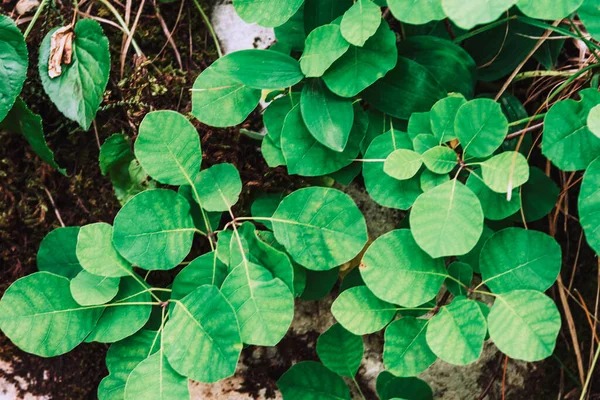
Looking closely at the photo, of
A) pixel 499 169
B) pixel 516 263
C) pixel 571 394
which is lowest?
pixel 571 394

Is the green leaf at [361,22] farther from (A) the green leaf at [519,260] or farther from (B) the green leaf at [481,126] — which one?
(A) the green leaf at [519,260]

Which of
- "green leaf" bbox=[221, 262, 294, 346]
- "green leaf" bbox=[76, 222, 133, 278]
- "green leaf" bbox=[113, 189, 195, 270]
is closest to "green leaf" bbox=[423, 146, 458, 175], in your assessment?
"green leaf" bbox=[221, 262, 294, 346]

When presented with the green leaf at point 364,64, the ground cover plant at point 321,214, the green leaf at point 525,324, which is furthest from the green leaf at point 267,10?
the green leaf at point 525,324

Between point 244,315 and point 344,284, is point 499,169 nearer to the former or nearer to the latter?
point 344,284

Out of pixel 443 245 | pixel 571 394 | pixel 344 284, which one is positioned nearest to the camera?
pixel 443 245

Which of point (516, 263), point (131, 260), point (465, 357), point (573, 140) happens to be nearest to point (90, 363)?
point (131, 260)

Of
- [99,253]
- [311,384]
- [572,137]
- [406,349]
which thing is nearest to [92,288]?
[99,253]

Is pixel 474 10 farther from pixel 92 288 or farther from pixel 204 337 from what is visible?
pixel 92 288
